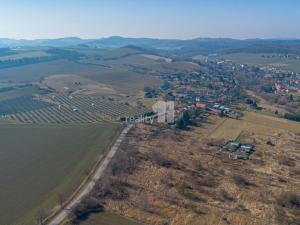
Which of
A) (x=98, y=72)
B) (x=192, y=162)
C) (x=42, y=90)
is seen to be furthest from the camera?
(x=98, y=72)

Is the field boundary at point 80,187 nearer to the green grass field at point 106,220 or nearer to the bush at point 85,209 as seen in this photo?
the bush at point 85,209

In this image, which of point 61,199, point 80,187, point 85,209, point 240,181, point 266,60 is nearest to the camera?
point 85,209

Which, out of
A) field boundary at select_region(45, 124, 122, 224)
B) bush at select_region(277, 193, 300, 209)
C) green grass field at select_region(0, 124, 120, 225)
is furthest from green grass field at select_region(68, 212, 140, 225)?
bush at select_region(277, 193, 300, 209)

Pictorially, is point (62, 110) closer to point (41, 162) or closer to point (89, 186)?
point (41, 162)

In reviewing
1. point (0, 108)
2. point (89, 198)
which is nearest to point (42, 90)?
point (0, 108)

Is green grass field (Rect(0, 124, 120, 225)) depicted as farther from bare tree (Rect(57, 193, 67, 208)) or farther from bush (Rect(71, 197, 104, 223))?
bush (Rect(71, 197, 104, 223))

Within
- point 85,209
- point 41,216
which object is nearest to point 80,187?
point 85,209

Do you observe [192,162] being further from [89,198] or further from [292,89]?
[292,89]
